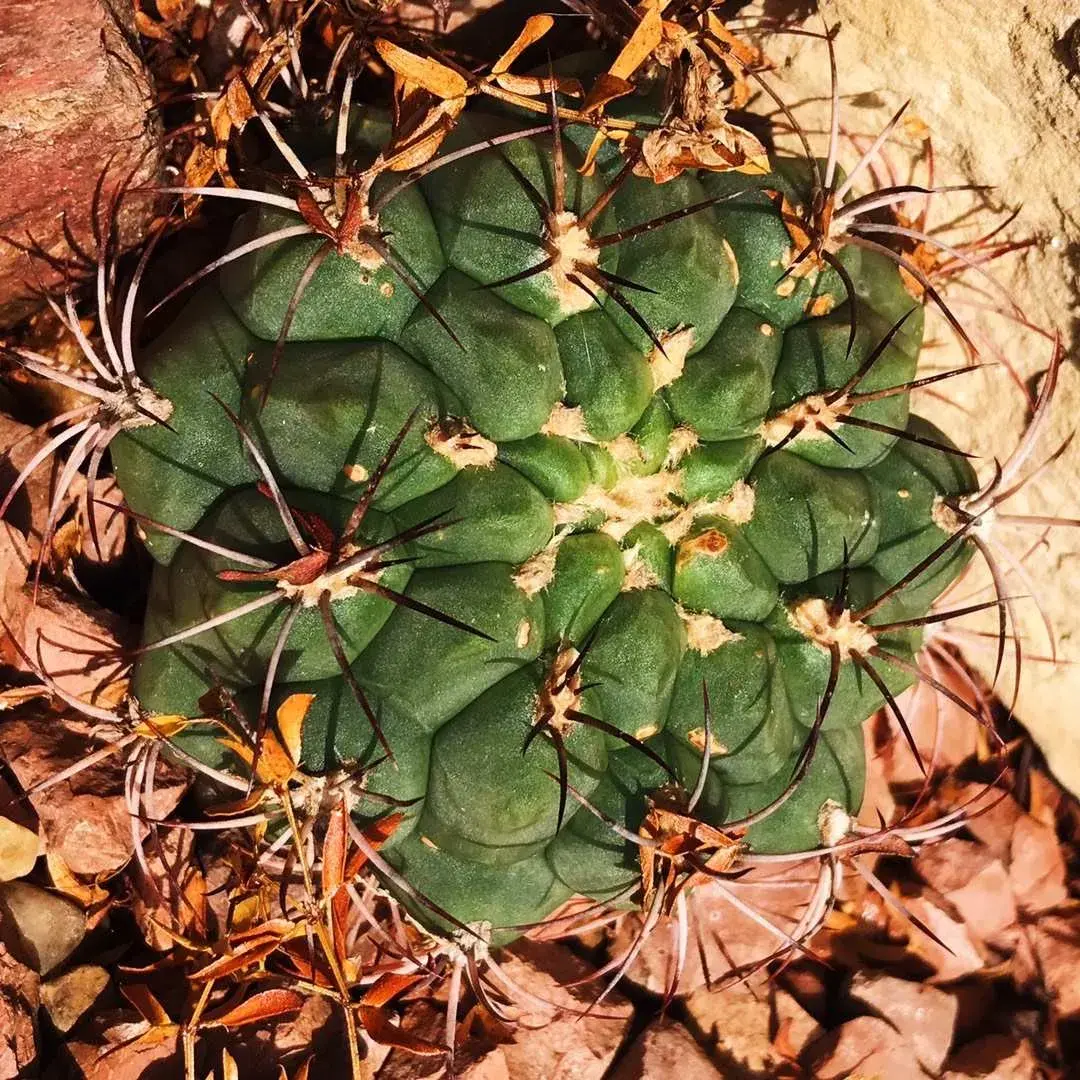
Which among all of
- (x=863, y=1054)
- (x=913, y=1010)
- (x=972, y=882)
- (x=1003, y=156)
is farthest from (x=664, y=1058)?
(x=1003, y=156)

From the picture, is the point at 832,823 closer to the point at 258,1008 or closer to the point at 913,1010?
the point at 913,1010

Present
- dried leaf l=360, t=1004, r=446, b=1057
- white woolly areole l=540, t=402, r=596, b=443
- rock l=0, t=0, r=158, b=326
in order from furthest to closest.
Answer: dried leaf l=360, t=1004, r=446, b=1057
rock l=0, t=0, r=158, b=326
white woolly areole l=540, t=402, r=596, b=443

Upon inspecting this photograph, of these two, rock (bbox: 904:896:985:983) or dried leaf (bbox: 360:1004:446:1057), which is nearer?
dried leaf (bbox: 360:1004:446:1057)

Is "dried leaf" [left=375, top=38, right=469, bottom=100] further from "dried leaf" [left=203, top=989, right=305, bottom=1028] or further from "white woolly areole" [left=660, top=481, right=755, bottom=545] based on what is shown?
"dried leaf" [left=203, top=989, right=305, bottom=1028]

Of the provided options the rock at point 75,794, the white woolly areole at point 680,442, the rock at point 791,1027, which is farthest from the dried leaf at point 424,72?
the rock at point 791,1027

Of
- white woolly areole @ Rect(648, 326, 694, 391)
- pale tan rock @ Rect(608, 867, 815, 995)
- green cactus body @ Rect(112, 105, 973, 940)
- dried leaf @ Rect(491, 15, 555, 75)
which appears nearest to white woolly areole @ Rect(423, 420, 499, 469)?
green cactus body @ Rect(112, 105, 973, 940)

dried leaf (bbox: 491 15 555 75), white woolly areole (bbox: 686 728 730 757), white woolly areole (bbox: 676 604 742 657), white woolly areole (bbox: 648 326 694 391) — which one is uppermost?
dried leaf (bbox: 491 15 555 75)

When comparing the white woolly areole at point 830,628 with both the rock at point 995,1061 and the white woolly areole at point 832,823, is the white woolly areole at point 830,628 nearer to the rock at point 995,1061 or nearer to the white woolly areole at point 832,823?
the white woolly areole at point 832,823
